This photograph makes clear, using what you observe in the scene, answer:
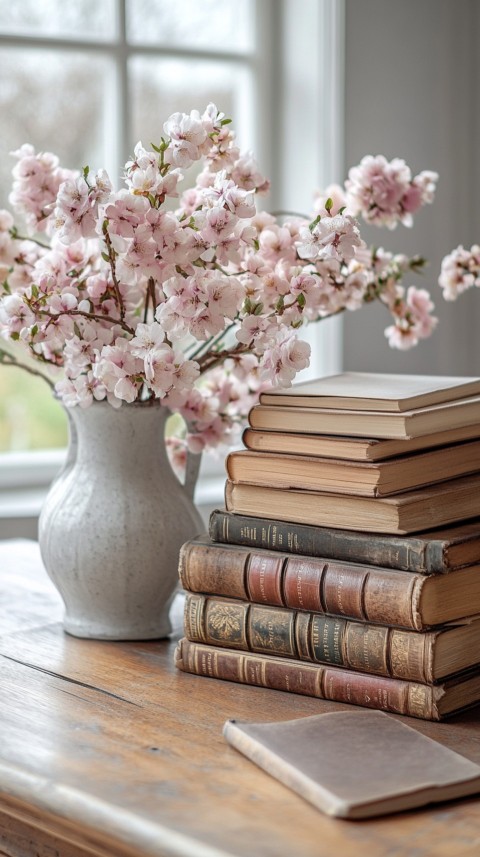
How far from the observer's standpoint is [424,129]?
2.58 m

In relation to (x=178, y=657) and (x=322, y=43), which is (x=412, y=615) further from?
(x=322, y=43)

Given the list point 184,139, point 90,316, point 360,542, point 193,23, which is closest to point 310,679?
point 360,542

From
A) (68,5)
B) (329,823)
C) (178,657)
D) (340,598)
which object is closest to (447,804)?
(329,823)

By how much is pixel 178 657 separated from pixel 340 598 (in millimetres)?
199

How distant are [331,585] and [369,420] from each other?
5.7 inches

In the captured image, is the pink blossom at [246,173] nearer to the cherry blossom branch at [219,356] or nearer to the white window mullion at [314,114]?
the cherry blossom branch at [219,356]

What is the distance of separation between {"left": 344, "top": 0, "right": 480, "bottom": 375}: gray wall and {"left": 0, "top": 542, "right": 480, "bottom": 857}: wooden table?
5.22 ft

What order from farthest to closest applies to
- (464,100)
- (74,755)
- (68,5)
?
(464,100) → (68,5) → (74,755)

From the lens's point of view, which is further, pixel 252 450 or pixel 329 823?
pixel 252 450

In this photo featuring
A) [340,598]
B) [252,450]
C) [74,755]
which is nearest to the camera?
[74,755]

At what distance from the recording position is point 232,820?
719mm

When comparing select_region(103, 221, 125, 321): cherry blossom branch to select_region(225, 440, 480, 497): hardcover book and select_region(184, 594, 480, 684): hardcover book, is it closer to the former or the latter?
select_region(225, 440, 480, 497): hardcover book

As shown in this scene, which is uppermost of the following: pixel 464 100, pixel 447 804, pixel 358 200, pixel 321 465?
pixel 464 100

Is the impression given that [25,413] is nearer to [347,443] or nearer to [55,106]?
[55,106]
